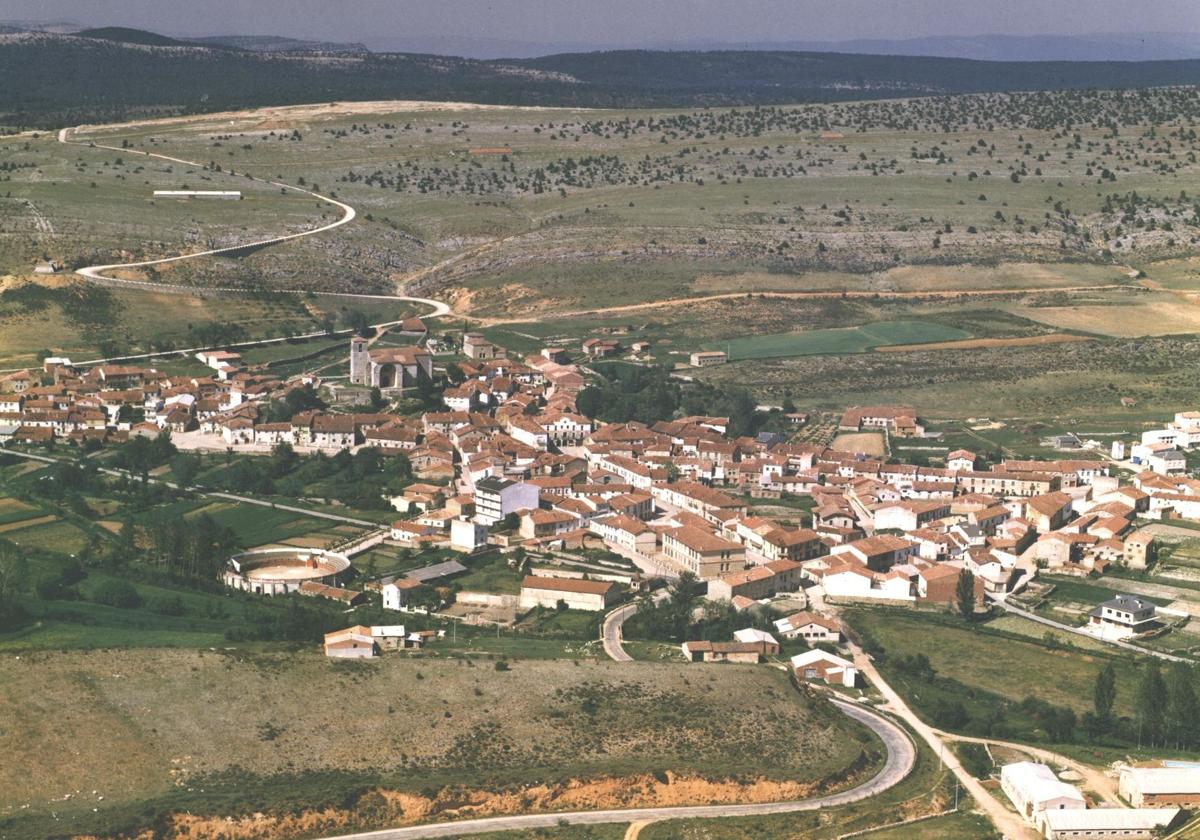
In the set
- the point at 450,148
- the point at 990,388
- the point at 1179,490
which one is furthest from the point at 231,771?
the point at 450,148

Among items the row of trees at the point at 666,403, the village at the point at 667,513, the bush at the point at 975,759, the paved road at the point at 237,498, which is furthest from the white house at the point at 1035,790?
the row of trees at the point at 666,403

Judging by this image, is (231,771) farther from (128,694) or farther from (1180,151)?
(1180,151)

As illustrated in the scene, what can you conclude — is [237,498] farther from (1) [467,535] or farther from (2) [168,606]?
(2) [168,606]

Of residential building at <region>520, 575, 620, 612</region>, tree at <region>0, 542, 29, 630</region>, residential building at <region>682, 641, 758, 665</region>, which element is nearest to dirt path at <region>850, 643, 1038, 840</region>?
residential building at <region>682, 641, 758, 665</region>

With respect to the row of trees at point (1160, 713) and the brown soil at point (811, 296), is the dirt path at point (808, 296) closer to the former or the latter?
the brown soil at point (811, 296)

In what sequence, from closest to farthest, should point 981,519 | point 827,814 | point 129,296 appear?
point 827,814 → point 981,519 → point 129,296

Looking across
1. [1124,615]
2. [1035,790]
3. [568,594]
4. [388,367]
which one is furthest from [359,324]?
[1035,790]
